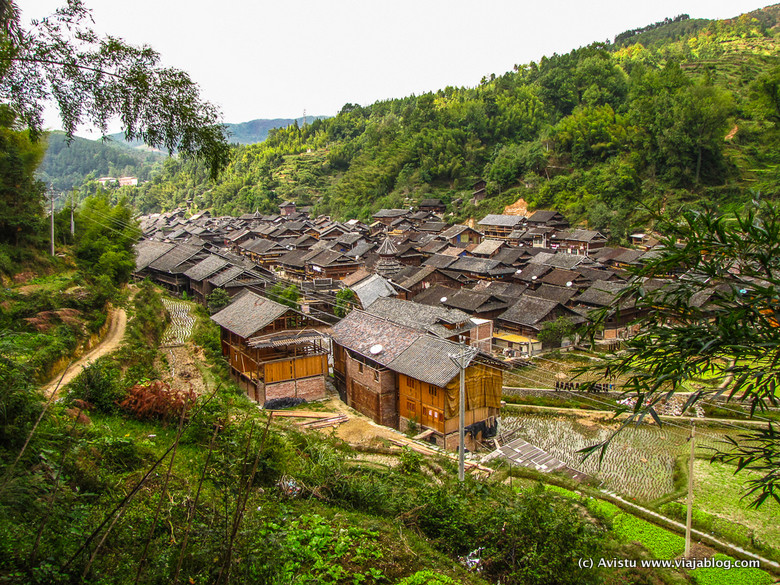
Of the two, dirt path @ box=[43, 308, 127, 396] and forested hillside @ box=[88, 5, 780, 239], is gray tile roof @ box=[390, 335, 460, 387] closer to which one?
dirt path @ box=[43, 308, 127, 396]

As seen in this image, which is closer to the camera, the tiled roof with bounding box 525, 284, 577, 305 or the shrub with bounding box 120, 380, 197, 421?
the shrub with bounding box 120, 380, 197, 421

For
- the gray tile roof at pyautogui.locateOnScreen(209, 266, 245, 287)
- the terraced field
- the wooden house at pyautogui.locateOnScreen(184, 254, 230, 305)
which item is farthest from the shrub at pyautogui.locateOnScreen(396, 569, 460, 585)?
the wooden house at pyautogui.locateOnScreen(184, 254, 230, 305)

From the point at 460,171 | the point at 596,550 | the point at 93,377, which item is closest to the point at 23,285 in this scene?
the point at 93,377

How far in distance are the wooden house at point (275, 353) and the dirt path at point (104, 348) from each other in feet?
12.0

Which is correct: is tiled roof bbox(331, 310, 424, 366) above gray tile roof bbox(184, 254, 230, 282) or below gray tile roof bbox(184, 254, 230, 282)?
below

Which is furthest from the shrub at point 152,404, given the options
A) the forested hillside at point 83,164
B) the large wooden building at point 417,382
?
the forested hillside at point 83,164

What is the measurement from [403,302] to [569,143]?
44386 millimetres

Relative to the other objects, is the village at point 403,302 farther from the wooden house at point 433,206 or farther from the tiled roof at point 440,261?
the wooden house at point 433,206

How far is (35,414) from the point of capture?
5711 mm

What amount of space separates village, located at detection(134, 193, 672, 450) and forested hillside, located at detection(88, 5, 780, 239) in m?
6.61

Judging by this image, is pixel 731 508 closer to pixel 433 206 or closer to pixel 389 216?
pixel 389 216

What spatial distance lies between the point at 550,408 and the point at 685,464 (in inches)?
215

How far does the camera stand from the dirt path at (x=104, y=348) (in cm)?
1228

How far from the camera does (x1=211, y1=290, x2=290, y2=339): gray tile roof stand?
54.7ft
